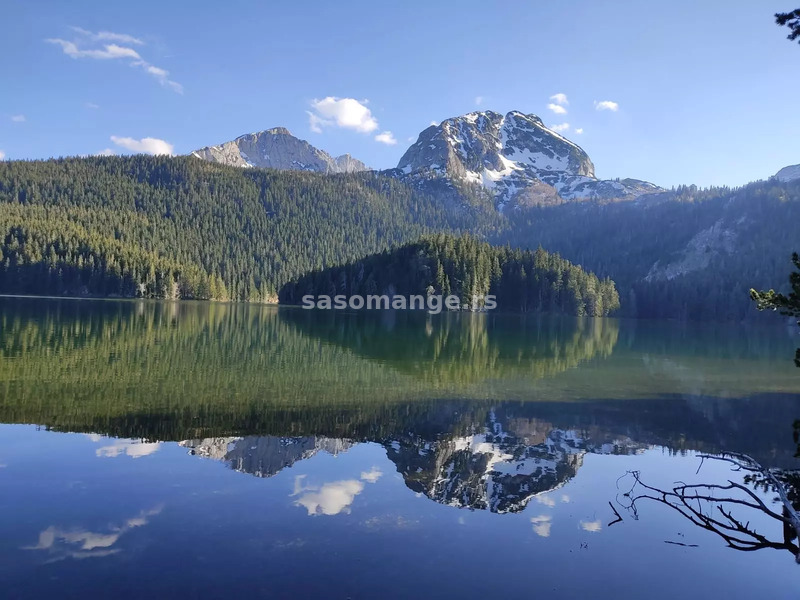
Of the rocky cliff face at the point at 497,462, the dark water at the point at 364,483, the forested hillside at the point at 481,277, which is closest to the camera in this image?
the dark water at the point at 364,483

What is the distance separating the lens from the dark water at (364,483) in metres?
9.87

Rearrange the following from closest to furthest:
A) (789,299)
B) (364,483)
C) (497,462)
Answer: (789,299) → (364,483) → (497,462)

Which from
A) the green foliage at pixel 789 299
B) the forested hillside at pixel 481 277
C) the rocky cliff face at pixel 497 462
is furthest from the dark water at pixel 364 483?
the forested hillside at pixel 481 277

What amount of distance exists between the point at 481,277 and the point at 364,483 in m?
154

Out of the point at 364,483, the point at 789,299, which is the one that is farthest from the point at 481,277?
the point at 789,299

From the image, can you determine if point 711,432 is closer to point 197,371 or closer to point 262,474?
point 262,474

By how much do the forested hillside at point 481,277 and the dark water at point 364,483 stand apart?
132 m

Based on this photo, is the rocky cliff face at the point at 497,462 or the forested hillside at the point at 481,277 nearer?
the rocky cliff face at the point at 497,462

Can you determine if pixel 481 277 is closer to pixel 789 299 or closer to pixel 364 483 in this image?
pixel 364 483

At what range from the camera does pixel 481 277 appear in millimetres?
166000

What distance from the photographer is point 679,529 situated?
1254 cm

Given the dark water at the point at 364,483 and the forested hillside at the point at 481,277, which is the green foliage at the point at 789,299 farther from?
the forested hillside at the point at 481,277

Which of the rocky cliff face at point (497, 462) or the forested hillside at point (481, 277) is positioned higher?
the forested hillside at point (481, 277)

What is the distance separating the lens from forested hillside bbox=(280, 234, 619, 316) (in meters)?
164
